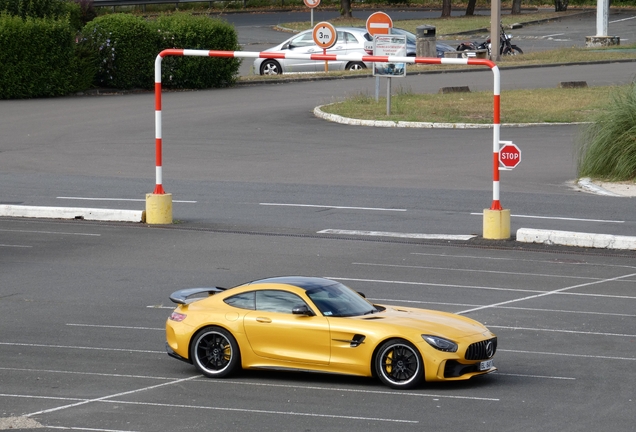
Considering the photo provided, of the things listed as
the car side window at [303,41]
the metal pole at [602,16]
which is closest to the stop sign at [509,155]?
the car side window at [303,41]

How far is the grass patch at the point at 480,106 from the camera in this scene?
101ft

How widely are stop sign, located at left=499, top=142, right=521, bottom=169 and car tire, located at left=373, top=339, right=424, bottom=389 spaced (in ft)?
25.7

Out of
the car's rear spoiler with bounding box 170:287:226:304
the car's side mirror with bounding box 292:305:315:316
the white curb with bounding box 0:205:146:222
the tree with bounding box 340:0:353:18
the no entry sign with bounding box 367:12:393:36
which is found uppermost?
the tree with bounding box 340:0:353:18

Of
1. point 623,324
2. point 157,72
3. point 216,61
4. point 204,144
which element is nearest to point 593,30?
point 216,61

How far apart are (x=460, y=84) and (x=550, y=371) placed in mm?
27937

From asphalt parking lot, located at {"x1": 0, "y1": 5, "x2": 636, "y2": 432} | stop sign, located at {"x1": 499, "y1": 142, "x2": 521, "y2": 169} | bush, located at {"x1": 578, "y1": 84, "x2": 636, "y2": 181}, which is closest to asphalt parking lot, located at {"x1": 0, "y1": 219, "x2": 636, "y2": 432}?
asphalt parking lot, located at {"x1": 0, "y1": 5, "x2": 636, "y2": 432}

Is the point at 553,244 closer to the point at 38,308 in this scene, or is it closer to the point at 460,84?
the point at 38,308

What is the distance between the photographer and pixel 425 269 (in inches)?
632

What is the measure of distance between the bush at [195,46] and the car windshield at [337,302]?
26.8 m

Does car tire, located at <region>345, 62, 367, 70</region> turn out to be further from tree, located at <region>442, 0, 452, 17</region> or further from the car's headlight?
the car's headlight

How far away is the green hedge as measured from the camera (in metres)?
36.9

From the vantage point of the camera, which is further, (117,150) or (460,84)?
(460,84)

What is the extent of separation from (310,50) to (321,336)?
30.6 meters

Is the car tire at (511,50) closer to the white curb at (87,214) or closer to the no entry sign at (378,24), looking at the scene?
the no entry sign at (378,24)
